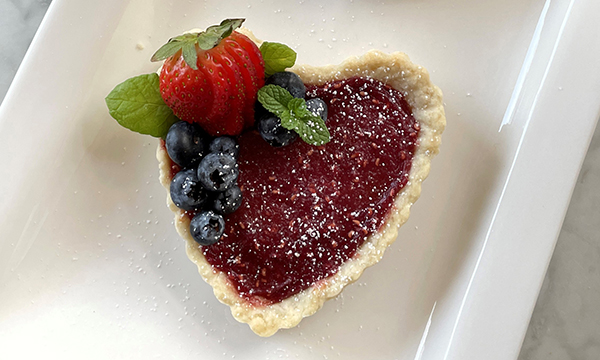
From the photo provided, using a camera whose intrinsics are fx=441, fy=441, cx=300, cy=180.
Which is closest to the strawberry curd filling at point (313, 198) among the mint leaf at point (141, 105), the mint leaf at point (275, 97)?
Answer: the mint leaf at point (275, 97)

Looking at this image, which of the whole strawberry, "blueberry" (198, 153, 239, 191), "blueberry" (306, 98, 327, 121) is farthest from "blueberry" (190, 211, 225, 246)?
"blueberry" (306, 98, 327, 121)

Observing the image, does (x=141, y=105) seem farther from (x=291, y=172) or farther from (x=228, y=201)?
(x=291, y=172)

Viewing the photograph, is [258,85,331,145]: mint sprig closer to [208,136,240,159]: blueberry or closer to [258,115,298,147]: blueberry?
[258,115,298,147]: blueberry

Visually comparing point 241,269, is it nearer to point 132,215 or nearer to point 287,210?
point 287,210

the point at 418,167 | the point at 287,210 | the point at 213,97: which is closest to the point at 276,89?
the point at 213,97

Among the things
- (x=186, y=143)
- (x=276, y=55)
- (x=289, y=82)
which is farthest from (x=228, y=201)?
(x=276, y=55)

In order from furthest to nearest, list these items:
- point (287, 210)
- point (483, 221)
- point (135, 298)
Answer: point (135, 298), point (483, 221), point (287, 210)
